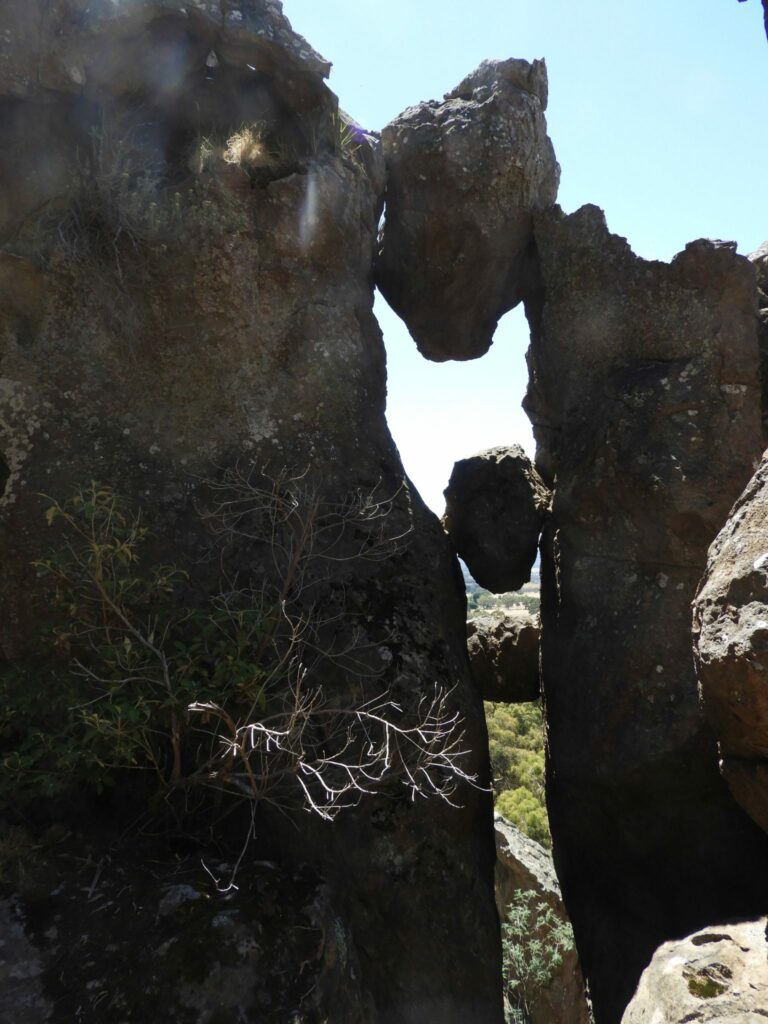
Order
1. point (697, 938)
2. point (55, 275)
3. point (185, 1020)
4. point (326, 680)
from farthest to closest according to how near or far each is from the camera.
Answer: point (55, 275) < point (326, 680) < point (697, 938) < point (185, 1020)

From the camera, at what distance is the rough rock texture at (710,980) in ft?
9.46

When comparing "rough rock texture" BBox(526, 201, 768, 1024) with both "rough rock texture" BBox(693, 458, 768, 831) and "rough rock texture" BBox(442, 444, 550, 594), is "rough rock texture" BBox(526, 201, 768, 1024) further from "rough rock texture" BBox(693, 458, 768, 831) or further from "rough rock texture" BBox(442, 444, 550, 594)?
"rough rock texture" BBox(693, 458, 768, 831)

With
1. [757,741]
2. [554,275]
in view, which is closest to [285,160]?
[554,275]

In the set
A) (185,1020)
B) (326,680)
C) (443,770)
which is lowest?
Answer: (185,1020)

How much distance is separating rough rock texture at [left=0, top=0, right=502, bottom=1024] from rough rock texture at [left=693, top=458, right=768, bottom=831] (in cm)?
178

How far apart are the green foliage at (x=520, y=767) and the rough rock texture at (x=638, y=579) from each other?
16.3 feet

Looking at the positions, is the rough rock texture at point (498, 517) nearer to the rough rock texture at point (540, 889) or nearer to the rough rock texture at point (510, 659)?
the rough rock texture at point (510, 659)

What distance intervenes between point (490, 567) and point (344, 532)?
1.95 m

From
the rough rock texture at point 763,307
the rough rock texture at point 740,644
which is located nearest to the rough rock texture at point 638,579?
the rough rock texture at point 763,307

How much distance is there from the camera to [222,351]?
17.2 feet

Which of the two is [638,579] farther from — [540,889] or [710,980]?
[540,889]

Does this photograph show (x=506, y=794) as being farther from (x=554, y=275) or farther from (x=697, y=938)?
(x=697, y=938)

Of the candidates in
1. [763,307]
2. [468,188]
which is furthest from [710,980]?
[468,188]

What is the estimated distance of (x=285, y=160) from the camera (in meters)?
5.62
